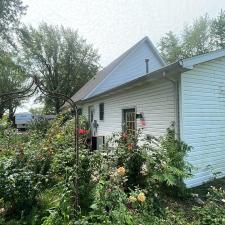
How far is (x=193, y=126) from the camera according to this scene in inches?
254

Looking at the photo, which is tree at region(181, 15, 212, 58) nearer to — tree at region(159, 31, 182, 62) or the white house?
tree at region(159, 31, 182, 62)

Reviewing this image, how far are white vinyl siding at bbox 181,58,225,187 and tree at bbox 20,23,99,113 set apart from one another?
26.5 metres

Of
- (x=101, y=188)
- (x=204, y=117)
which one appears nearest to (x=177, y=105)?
(x=204, y=117)

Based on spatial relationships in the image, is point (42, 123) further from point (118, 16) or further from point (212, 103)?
point (212, 103)

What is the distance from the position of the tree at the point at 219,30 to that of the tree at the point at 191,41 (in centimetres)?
71

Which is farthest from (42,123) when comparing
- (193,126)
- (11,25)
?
(193,126)

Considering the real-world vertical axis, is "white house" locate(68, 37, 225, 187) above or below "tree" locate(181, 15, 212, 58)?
below

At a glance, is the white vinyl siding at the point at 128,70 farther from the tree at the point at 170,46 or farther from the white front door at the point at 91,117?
the tree at the point at 170,46

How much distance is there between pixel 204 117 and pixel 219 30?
3010 cm

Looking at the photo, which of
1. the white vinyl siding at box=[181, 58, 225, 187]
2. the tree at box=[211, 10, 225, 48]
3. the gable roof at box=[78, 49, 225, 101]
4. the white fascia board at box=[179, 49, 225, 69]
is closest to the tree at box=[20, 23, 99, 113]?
the tree at box=[211, 10, 225, 48]

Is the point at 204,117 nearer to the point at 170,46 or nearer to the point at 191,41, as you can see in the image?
the point at 191,41

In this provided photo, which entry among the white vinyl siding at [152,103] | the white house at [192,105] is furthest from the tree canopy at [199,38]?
the white house at [192,105]

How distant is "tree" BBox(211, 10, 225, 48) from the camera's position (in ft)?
104

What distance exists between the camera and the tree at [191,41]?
33.9 metres
